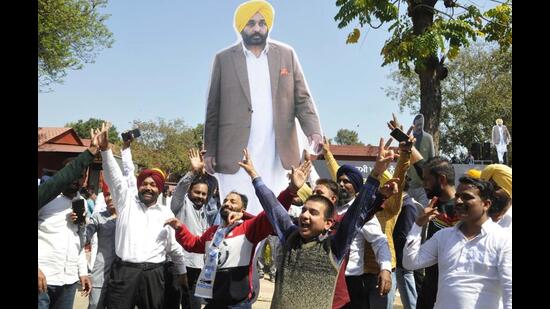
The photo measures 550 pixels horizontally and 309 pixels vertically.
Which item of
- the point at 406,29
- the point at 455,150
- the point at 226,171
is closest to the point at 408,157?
the point at 226,171

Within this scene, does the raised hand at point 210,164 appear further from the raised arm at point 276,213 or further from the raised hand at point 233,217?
the raised arm at point 276,213

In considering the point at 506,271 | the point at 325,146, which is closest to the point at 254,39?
the point at 325,146

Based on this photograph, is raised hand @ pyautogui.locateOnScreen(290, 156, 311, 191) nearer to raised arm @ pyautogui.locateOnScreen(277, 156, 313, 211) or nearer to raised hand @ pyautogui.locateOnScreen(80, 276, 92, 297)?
raised arm @ pyautogui.locateOnScreen(277, 156, 313, 211)

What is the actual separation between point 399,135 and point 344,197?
2.41ft

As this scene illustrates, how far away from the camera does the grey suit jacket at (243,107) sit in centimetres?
590

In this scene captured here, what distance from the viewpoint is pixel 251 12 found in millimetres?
5980

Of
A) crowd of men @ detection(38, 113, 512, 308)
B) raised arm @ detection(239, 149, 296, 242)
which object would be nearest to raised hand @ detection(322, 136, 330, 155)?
crowd of men @ detection(38, 113, 512, 308)

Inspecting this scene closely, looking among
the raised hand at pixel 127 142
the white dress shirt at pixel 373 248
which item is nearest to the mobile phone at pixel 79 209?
the raised hand at pixel 127 142

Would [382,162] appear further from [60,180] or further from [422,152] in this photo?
[422,152]

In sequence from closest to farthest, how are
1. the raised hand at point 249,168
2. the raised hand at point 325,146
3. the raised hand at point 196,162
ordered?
the raised hand at point 249,168 → the raised hand at point 196,162 → the raised hand at point 325,146

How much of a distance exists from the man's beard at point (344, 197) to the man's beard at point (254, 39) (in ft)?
8.20

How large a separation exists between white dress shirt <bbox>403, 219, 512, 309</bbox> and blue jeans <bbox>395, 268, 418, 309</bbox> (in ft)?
5.53
